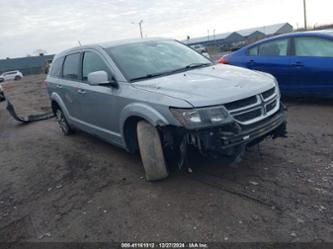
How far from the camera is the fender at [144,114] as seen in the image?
4043 mm

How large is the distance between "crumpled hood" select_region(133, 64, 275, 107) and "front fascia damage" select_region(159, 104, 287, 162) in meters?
0.30

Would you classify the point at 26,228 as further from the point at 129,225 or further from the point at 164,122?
the point at 164,122

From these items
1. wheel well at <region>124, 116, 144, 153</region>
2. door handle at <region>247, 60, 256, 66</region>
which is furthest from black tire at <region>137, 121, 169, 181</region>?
door handle at <region>247, 60, 256, 66</region>

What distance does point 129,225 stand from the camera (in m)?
3.62

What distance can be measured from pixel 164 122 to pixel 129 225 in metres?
1.17

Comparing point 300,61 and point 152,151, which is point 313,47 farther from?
point 152,151

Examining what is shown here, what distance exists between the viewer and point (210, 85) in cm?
413

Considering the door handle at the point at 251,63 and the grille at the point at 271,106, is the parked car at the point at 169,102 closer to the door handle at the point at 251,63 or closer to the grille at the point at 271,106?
the grille at the point at 271,106

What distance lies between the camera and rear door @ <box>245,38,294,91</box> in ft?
24.7

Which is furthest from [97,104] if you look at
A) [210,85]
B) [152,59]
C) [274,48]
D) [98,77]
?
[274,48]

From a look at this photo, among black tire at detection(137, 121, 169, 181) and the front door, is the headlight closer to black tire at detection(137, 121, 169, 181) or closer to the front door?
black tire at detection(137, 121, 169, 181)

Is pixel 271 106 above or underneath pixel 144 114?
underneath

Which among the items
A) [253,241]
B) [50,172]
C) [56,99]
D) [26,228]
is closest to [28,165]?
[50,172]

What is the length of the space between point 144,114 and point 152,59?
1215 mm
